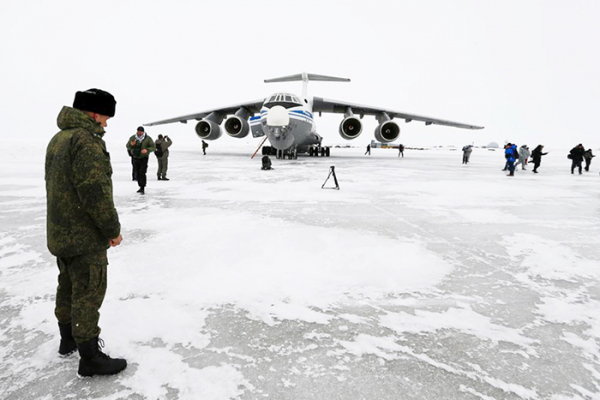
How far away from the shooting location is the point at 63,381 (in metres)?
1.94

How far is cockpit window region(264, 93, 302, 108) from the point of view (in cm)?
1680

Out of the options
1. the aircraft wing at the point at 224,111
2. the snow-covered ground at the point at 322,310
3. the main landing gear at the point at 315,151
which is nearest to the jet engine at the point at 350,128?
the main landing gear at the point at 315,151

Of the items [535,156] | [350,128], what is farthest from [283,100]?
[535,156]

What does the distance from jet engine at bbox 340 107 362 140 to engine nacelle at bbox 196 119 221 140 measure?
830 cm

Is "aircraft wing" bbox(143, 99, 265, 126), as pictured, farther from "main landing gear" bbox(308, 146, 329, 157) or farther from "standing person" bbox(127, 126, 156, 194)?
"standing person" bbox(127, 126, 156, 194)

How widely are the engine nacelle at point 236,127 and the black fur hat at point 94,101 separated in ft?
66.5

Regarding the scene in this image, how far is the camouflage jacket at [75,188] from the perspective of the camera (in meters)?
1.92

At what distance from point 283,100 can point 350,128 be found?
5.72 meters

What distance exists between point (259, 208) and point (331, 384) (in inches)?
187

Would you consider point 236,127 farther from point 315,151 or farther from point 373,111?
point 373,111

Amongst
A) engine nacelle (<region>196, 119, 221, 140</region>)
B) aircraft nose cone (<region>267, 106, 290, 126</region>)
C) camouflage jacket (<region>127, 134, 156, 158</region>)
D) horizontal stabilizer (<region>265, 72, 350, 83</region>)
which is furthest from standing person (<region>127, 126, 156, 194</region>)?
horizontal stabilizer (<region>265, 72, 350, 83</region>)

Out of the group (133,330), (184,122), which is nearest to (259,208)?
(133,330)

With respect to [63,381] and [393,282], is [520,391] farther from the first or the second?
[63,381]

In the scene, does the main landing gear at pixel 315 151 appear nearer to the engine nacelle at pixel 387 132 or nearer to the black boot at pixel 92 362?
the engine nacelle at pixel 387 132
